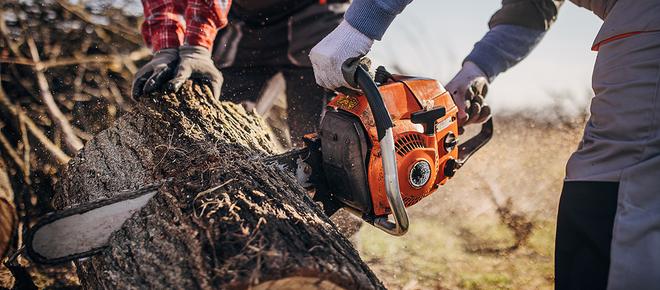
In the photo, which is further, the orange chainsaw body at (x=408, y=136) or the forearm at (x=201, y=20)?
the forearm at (x=201, y=20)

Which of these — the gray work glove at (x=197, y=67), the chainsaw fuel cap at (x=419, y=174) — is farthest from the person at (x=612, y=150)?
the gray work glove at (x=197, y=67)

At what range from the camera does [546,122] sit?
22.8 feet

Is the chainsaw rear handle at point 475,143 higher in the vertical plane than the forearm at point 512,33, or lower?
lower

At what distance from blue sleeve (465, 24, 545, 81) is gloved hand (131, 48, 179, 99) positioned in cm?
144

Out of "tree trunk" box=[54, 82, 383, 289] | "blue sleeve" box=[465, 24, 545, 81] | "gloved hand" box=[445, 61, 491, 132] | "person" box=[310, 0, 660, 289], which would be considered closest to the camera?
"tree trunk" box=[54, 82, 383, 289]

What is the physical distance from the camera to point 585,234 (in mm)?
1486

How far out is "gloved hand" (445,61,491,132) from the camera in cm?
227

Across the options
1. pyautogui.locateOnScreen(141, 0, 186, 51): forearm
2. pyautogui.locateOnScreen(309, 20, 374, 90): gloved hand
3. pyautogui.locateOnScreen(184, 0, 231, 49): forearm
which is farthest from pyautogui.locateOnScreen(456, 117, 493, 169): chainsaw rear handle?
pyautogui.locateOnScreen(141, 0, 186, 51): forearm

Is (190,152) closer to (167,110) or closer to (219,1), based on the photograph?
(167,110)

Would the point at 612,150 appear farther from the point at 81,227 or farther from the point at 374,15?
the point at 81,227

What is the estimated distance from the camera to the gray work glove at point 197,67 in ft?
6.96

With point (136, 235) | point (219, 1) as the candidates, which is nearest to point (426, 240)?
point (219, 1)

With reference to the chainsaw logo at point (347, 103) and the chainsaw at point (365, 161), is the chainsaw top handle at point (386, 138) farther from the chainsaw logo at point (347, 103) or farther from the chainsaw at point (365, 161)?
the chainsaw logo at point (347, 103)

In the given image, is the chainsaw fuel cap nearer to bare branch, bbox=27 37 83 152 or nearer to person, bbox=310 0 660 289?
person, bbox=310 0 660 289
